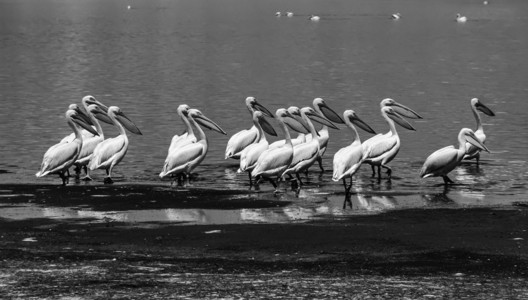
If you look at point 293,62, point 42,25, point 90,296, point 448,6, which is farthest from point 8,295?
point 448,6

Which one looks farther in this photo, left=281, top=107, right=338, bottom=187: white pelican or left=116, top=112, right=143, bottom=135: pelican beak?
left=116, top=112, right=143, bottom=135: pelican beak

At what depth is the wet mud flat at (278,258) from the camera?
11031mm

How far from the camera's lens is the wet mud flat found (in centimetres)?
1103

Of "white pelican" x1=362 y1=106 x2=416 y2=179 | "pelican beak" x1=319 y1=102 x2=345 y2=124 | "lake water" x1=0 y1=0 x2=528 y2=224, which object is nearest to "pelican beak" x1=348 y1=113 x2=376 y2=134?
"white pelican" x1=362 y1=106 x2=416 y2=179

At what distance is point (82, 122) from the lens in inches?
784

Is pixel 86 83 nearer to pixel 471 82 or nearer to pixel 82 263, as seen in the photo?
pixel 471 82

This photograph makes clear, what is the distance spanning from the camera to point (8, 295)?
35.2 ft

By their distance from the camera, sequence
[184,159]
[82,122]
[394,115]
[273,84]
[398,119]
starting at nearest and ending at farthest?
[184,159]
[82,122]
[398,119]
[394,115]
[273,84]

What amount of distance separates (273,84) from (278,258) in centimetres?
2828

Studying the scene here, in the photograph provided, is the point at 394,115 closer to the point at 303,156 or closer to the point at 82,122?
the point at 303,156

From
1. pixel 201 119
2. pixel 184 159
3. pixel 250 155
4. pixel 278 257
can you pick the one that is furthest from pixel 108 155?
pixel 278 257

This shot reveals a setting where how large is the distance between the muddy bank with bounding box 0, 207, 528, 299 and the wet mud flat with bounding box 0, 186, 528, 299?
1cm

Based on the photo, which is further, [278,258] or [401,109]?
[401,109]

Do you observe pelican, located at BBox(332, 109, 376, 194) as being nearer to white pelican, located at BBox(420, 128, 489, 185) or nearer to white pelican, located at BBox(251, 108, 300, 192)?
white pelican, located at BBox(251, 108, 300, 192)
